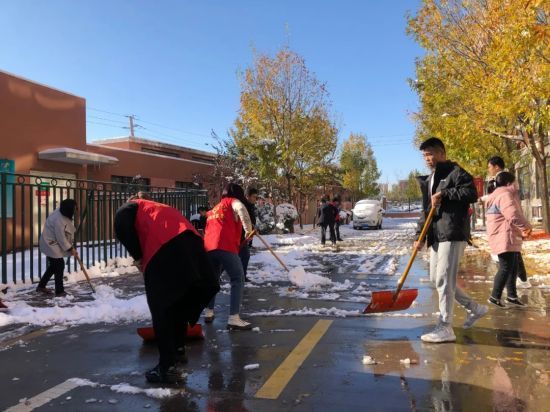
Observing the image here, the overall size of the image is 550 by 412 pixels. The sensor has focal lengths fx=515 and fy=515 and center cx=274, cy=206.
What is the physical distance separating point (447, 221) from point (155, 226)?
2.81 metres

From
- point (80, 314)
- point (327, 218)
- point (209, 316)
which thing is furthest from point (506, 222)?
point (327, 218)

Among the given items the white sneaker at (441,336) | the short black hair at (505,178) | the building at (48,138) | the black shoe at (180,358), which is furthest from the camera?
the building at (48,138)

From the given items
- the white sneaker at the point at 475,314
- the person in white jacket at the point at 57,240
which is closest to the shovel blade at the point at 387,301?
the white sneaker at the point at 475,314

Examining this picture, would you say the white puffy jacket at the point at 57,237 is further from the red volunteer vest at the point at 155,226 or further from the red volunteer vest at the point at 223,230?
the red volunteer vest at the point at 155,226

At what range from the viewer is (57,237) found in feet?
28.6

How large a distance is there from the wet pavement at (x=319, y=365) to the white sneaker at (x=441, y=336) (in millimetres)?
67

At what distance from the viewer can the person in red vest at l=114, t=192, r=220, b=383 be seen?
3.97 metres

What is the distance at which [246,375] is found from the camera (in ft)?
13.9

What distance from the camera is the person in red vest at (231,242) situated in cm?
589

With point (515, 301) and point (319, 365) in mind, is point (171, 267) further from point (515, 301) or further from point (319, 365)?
point (515, 301)

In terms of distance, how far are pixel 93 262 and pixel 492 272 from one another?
27.7 ft

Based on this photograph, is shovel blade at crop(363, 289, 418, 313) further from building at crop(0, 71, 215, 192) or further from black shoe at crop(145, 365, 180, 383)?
building at crop(0, 71, 215, 192)

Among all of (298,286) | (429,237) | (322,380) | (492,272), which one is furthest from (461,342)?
(492,272)

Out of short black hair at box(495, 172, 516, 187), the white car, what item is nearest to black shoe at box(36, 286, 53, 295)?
short black hair at box(495, 172, 516, 187)
